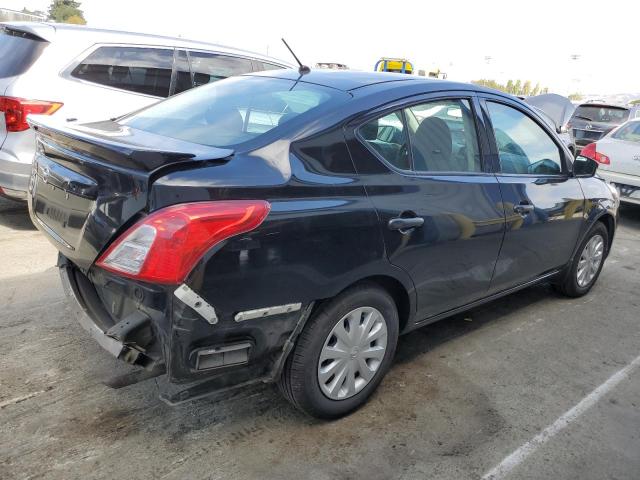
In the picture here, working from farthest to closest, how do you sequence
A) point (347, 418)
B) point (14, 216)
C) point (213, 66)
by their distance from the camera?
point (213, 66) < point (14, 216) < point (347, 418)

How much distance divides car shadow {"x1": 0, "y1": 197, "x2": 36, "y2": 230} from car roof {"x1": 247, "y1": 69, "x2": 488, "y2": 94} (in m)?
3.34

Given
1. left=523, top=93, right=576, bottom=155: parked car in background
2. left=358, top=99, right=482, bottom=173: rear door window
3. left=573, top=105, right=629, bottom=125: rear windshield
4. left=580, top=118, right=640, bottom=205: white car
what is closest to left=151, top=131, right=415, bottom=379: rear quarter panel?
left=358, top=99, right=482, bottom=173: rear door window

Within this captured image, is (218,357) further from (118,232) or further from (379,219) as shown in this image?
(379,219)

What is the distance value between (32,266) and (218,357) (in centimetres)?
286

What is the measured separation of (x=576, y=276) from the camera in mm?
4453

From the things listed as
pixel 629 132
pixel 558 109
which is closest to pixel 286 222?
pixel 629 132

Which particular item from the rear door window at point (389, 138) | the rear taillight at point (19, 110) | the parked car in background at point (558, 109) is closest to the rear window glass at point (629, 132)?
the parked car in background at point (558, 109)

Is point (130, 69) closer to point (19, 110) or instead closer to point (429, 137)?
point (19, 110)

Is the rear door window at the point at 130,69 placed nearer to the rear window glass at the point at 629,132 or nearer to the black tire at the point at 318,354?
the black tire at the point at 318,354

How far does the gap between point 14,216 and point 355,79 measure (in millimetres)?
4284

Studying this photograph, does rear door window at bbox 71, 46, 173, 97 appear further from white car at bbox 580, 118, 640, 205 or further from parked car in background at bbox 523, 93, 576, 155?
parked car in background at bbox 523, 93, 576, 155

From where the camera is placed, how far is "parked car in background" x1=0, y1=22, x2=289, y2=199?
15.6 ft

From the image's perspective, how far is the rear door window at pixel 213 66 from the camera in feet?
19.4

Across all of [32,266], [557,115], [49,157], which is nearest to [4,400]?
[49,157]
